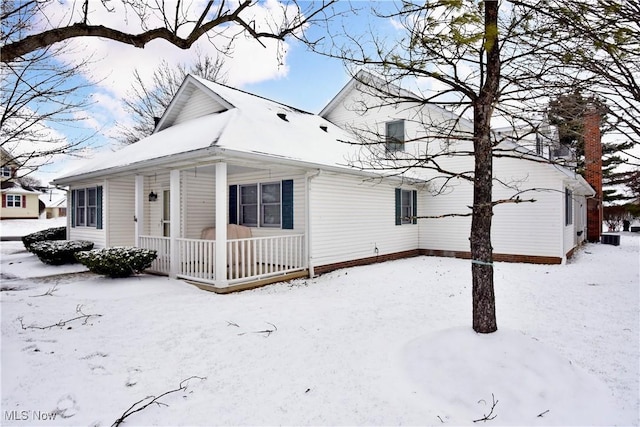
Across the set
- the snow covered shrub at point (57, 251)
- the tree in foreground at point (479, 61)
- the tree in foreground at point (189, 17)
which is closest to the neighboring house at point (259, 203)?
the snow covered shrub at point (57, 251)

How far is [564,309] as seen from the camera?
19.9 feet

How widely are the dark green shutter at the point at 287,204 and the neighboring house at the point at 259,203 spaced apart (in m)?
0.03

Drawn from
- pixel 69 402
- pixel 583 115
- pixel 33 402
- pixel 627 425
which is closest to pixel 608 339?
pixel 627 425

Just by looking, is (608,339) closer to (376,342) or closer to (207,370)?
(376,342)

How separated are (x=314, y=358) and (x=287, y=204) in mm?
5819

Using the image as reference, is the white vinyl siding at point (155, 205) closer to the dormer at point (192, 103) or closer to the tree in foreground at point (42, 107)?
the dormer at point (192, 103)

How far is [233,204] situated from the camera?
1082cm

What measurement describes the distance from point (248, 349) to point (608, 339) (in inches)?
181

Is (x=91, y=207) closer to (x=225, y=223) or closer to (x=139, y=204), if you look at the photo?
(x=139, y=204)

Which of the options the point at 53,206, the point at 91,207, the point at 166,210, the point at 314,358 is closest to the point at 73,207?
the point at 91,207

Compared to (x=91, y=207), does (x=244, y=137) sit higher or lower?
higher

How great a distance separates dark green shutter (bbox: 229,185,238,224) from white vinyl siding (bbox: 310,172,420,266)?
2979 mm

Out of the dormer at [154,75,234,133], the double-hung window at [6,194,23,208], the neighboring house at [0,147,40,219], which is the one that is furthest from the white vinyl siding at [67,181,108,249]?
the double-hung window at [6,194,23,208]

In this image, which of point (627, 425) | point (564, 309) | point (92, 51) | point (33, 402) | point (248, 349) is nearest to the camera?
point (627, 425)
